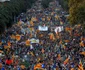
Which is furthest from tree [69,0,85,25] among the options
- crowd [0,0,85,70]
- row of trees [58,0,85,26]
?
crowd [0,0,85,70]

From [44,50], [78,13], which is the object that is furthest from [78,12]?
[44,50]

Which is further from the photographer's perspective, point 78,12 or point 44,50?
point 78,12

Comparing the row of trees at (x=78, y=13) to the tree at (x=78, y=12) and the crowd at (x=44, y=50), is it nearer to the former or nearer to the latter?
the tree at (x=78, y=12)

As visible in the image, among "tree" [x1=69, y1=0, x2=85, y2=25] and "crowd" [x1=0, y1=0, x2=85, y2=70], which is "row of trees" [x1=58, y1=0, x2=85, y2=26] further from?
"crowd" [x1=0, y1=0, x2=85, y2=70]

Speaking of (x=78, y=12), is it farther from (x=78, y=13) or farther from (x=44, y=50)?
(x=44, y=50)

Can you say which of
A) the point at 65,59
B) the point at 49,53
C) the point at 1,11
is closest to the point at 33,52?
the point at 49,53

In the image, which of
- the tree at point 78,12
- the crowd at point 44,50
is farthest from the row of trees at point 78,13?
the crowd at point 44,50

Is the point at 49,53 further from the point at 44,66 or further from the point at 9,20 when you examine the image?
the point at 9,20

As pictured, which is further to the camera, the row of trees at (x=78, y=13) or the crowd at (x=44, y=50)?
the row of trees at (x=78, y=13)

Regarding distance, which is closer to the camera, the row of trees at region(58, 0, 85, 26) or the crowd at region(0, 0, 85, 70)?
the crowd at region(0, 0, 85, 70)

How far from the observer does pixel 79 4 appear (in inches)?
1667

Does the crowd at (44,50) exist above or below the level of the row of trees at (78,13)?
below

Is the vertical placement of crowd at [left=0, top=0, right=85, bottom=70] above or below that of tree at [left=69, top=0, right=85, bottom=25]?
below

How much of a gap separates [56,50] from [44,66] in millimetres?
6189
